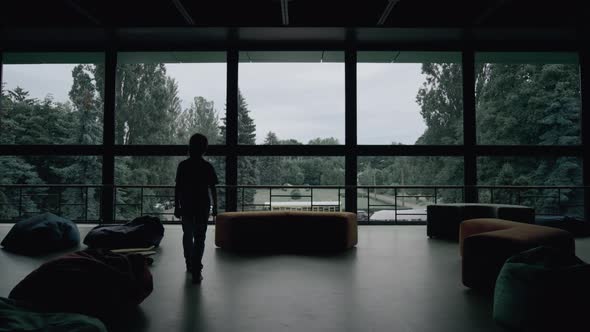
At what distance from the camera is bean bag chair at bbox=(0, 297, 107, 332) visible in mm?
1520

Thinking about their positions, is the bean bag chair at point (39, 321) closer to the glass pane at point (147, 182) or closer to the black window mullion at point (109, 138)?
the glass pane at point (147, 182)

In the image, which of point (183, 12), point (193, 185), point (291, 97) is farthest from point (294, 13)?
point (193, 185)

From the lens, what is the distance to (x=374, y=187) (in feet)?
23.9

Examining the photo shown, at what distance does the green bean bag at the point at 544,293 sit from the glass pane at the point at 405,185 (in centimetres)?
505

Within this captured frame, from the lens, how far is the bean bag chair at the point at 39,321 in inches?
59.8

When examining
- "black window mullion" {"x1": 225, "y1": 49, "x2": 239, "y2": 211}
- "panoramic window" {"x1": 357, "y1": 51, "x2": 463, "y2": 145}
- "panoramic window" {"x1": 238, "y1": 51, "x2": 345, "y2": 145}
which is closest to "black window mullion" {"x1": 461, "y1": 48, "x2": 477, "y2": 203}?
"panoramic window" {"x1": 357, "y1": 51, "x2": 463, "y2": 145}

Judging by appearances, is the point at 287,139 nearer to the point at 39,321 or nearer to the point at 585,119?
the point at 39,321

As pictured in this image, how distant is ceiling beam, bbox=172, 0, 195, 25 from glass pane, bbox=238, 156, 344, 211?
2.93 metres

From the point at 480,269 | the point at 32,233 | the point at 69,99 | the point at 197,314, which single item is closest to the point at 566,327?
the point at 480,269

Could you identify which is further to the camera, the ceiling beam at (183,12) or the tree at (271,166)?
the tree at (271,166)

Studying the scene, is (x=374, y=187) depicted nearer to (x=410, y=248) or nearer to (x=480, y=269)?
(x=410, y=248)

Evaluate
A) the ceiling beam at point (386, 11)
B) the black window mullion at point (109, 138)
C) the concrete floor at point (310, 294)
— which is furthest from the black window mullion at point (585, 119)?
the black window mullion at point (109, 138)

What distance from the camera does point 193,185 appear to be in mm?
3117

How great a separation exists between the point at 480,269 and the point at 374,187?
4.43 m
